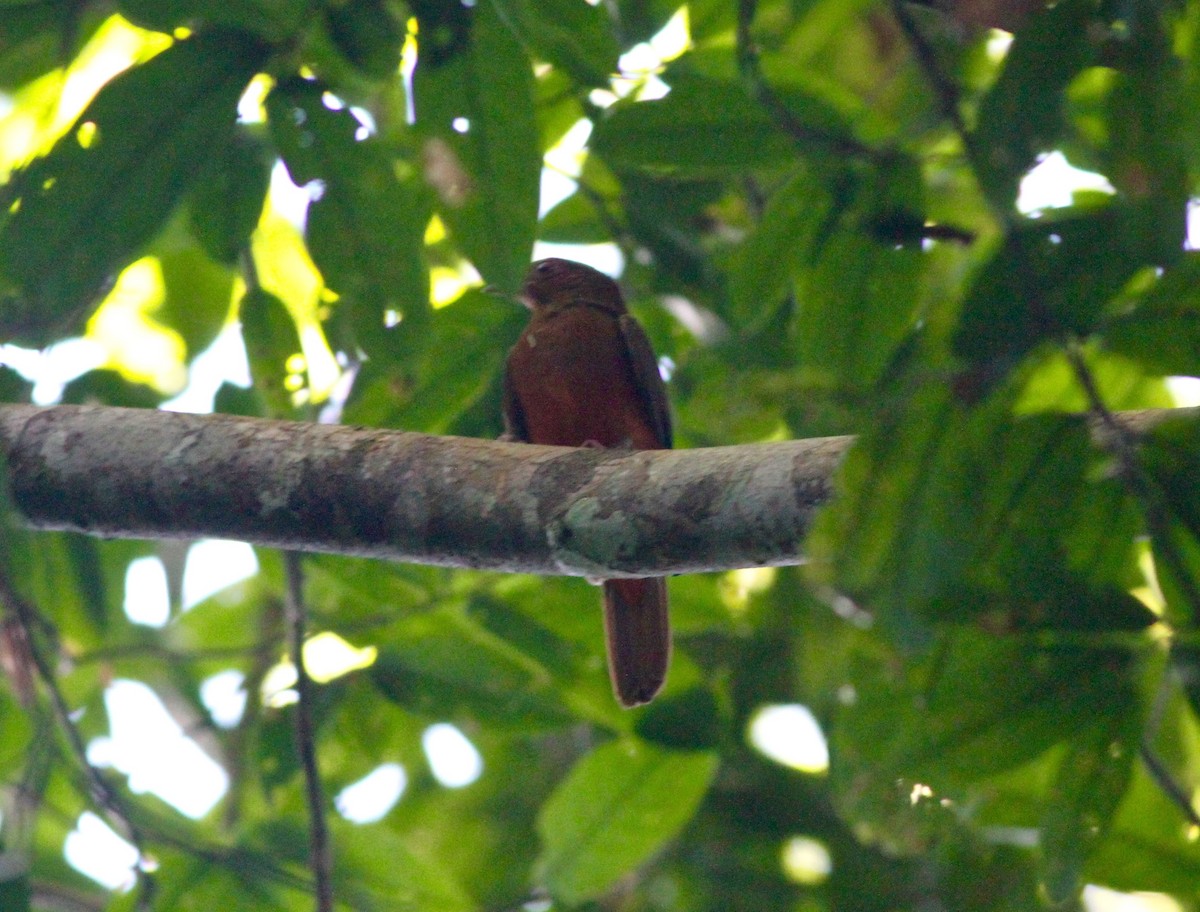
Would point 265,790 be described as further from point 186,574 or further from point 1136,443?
point 1136,443

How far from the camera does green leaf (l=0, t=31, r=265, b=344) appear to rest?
2477 millimetres

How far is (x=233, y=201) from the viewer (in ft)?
10.2

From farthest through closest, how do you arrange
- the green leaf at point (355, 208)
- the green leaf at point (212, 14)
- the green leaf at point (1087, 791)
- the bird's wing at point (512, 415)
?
1. the bird's wing at point (512, 415)
2. the green leaf at point (355, 208)
3. the green leaf at point (212, 14)
4. the green leaf at point (1087, 791)

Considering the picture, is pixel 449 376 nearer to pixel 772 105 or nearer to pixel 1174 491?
pixel 772 105

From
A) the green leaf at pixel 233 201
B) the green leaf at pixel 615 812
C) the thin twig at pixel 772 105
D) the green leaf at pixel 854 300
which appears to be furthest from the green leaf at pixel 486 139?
the green leaf at pixel 615 812

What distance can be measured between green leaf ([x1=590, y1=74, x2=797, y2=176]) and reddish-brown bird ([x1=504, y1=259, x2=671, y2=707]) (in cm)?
77

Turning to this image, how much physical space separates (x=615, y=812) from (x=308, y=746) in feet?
2.90

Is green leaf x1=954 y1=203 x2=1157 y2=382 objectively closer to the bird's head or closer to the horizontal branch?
the horizontal branch

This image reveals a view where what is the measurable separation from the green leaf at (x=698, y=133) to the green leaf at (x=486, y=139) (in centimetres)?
42

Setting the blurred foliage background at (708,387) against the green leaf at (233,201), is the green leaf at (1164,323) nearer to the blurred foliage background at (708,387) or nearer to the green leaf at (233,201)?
the blurred foliage background at (708,387)

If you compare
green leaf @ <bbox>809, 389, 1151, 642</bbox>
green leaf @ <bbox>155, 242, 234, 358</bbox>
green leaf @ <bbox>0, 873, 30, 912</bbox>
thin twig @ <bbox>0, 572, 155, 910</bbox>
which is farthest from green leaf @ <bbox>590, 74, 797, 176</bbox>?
green leaf @ <bbox>0, 873, 30, 912</bbox>

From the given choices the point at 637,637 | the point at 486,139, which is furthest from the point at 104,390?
the point at 637,637

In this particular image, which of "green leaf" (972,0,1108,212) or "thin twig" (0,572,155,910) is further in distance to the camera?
"thin twig" (0,572,155,910)

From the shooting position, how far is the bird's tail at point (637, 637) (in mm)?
3579
